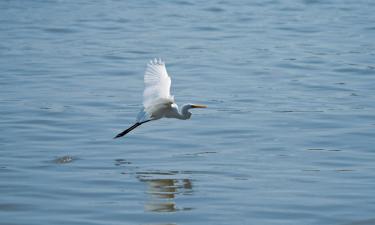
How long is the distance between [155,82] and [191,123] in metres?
2.46

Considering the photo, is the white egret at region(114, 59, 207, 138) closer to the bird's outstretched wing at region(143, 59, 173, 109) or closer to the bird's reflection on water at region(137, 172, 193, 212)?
the bird's outstretched wing at region(143, 59, 173, 109)

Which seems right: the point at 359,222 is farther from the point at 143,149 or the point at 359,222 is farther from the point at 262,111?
the point at 262,111

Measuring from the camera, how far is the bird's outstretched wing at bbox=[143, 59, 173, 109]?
9.25 meters

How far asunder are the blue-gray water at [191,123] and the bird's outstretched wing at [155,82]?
788 millimetres

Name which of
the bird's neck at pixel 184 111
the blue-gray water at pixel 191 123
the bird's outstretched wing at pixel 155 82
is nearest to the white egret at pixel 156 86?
the bird's outstretched wing at pixel 155 82

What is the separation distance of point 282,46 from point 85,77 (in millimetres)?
5392

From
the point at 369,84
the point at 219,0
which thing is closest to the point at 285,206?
the point at 369,84

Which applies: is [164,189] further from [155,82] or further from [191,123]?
[191,123]

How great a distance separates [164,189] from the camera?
8680 millimetres

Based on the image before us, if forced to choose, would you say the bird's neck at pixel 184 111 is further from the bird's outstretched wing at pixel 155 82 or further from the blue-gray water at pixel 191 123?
the bird's outstretched wing at pixel 155 82

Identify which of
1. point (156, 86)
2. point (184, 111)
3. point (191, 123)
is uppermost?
point (156, 86)

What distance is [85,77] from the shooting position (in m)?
14.7

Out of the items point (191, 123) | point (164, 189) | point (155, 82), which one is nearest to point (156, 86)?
point (155, 82)

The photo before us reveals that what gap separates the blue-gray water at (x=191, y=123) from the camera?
26.6 ft
